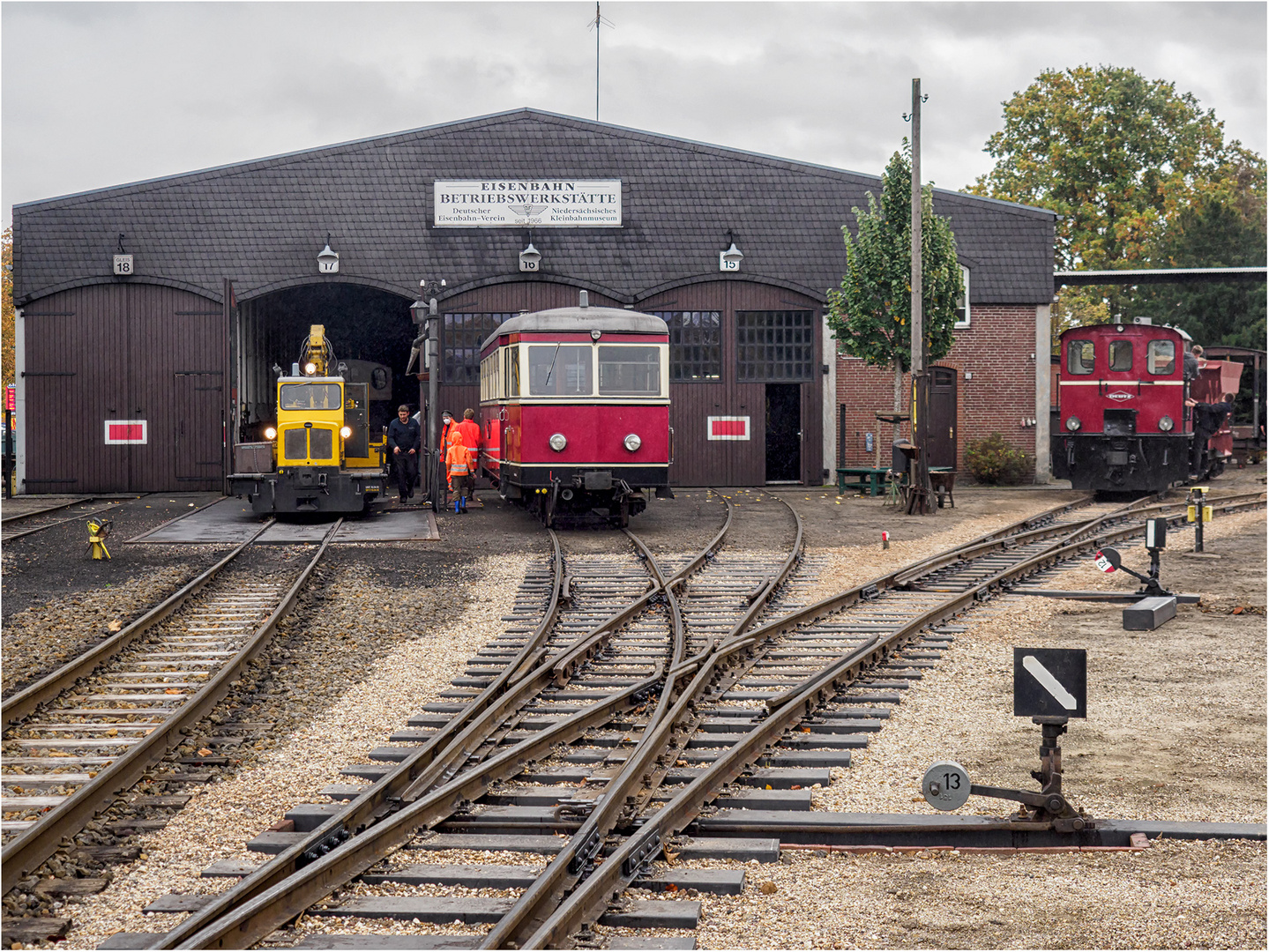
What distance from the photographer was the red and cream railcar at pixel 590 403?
20109mm

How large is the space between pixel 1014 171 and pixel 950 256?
30132 mm

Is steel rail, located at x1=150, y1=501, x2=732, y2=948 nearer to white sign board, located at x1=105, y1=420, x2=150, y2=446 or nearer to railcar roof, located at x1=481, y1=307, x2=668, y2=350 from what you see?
railcar roof, located at x1=481, y1=307, x2=668, y2=350

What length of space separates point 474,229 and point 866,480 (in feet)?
35.5

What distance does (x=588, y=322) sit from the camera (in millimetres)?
20328

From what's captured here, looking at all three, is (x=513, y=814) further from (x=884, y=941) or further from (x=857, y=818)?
(x=884, y=941)

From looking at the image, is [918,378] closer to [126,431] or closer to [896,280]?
[896,280]

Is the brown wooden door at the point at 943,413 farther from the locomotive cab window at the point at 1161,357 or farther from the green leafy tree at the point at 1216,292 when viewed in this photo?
the green leafy tree at the point at 1216,292

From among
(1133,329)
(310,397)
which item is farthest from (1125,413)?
(310,397)

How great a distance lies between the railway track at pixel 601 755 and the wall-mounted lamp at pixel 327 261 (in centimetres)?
1897

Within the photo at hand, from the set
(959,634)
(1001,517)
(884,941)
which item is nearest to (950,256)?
(1001,517)

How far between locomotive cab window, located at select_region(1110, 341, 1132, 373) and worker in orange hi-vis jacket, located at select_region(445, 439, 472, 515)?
502 inches

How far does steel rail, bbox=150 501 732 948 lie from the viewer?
5.31 metres

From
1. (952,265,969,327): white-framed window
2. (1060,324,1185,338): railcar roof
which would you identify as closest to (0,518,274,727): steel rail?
(1060,324,1185,338): railcar roof

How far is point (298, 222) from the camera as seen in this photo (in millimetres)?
31781
